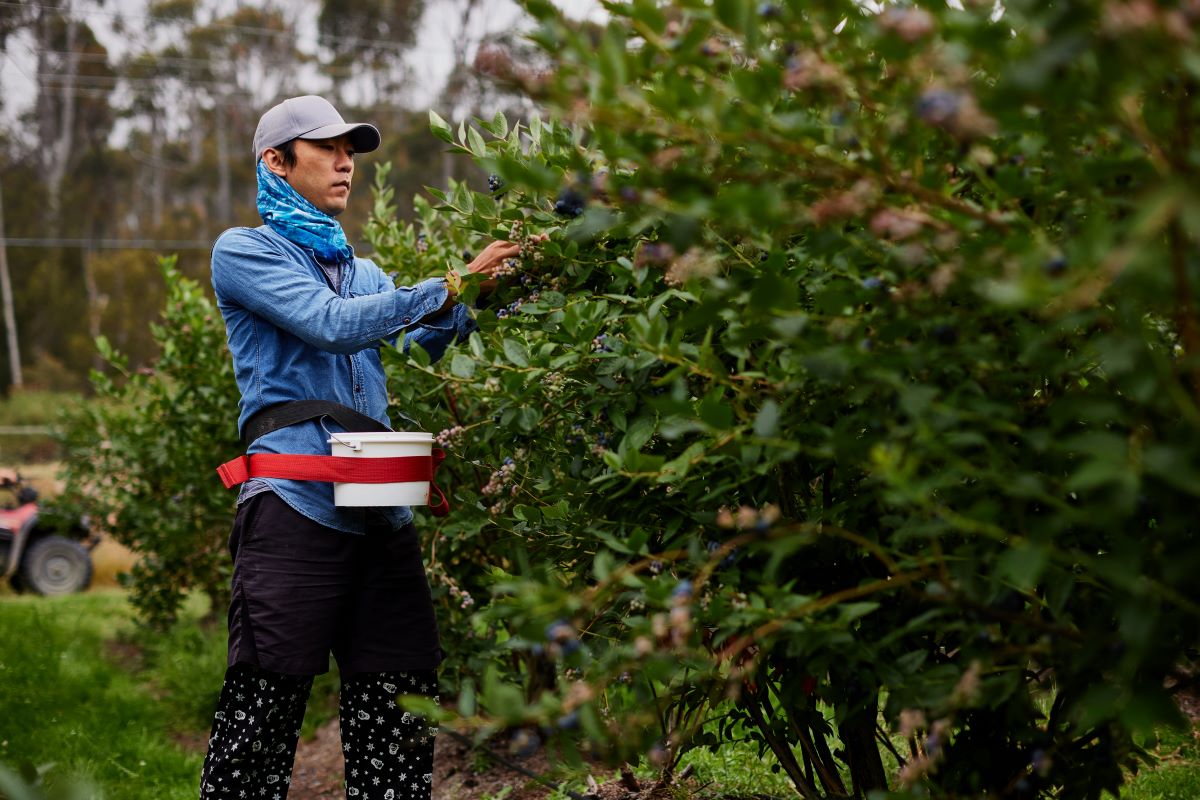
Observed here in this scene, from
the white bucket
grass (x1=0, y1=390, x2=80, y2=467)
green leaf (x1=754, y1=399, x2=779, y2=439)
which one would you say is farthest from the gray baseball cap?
grass (x1=0, y1=390, x2=80, y2=467)

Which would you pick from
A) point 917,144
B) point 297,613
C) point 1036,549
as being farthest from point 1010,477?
point 297,613

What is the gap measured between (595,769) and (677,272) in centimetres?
232

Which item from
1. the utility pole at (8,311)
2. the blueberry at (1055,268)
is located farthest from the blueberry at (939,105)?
the utility pole at (8,311)

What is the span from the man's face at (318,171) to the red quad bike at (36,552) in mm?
7476

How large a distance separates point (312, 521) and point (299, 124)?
909 mm

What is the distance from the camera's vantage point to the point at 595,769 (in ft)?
11.5

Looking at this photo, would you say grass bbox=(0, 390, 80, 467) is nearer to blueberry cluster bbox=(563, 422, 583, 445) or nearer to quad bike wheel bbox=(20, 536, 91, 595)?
quad bike wheel bbox=(20, 536, 91, 595)

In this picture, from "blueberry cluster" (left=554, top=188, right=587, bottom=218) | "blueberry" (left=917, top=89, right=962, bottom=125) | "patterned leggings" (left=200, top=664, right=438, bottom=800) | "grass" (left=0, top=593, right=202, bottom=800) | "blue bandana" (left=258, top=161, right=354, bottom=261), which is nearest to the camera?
"blueberry" (left=917, top=89, right=962, bottom=125)

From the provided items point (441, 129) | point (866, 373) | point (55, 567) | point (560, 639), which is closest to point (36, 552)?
point (55, 567)

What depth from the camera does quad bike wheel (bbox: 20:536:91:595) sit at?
964 cm

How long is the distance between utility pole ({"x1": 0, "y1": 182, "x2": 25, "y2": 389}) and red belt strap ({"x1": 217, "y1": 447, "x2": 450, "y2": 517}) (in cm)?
2042

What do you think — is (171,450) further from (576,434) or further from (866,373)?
(866,373)

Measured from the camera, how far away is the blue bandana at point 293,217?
2727 mm

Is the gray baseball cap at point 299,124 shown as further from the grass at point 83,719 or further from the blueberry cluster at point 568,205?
the grass at point 83,719
